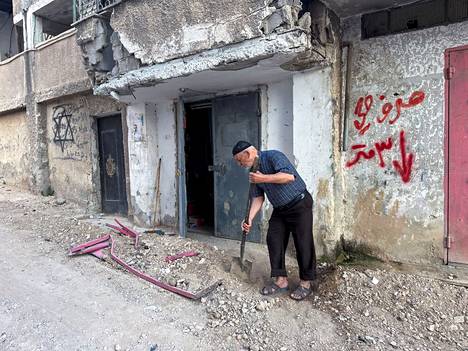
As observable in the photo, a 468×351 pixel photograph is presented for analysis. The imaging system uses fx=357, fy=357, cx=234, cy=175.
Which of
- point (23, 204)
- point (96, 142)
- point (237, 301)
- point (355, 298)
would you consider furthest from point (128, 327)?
point (23, 204)

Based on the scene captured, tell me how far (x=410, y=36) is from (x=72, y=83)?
6.85m

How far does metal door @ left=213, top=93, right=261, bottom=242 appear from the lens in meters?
5.12

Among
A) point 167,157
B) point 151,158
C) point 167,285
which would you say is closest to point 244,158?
point 167,285

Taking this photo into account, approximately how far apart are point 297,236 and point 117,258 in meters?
2.28

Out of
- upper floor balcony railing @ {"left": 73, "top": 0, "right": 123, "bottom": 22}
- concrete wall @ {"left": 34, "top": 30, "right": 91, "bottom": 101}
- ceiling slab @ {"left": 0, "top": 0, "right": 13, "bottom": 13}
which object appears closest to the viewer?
upper floor balcony railing @ {"left": 73, "top": 0, "right": 123, "bottom": 22}

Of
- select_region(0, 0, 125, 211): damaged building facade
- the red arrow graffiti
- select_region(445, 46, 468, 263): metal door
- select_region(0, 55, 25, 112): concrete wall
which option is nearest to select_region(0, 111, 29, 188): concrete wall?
select_region(0, 0, 125, 211): damaged building facade

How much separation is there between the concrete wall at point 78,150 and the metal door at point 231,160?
2628 millimetres

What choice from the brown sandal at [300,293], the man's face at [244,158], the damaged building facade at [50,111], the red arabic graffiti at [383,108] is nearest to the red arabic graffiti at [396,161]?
the red arabic graffiti at [383,108]

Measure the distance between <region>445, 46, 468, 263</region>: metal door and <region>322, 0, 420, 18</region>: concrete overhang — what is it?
0.77 m

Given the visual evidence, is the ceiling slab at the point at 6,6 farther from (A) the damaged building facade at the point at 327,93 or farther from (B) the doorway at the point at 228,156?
(B) the doorway at the point at 228,156

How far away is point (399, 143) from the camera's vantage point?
3854 mm

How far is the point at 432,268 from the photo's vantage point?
371 cm

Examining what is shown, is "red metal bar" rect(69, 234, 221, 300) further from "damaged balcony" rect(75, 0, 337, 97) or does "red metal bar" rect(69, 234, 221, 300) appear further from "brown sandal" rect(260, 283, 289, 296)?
"damaged balcony" rect(75, 0, 337, 97)

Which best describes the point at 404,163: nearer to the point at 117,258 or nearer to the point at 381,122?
the point at 381,122
